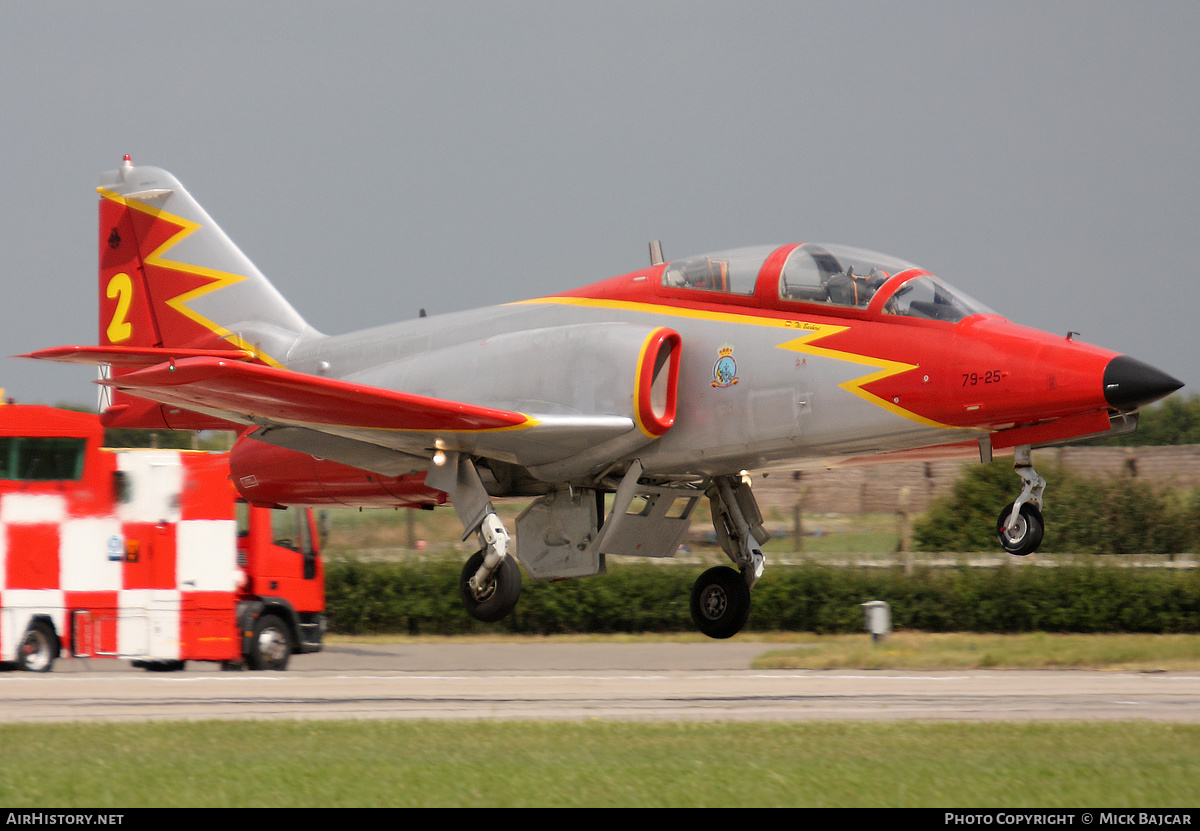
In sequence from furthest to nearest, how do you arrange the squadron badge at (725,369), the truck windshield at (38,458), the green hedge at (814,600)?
the green hedge at (814,600)
the truck windshield at (38,458)
the squadron badge at (725,369)

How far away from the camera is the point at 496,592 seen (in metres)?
12.7

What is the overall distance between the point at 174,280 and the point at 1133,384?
11791 mm

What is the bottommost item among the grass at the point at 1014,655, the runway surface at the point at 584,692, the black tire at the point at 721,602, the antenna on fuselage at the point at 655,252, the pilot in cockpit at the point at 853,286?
the grass at the point at 1014,655

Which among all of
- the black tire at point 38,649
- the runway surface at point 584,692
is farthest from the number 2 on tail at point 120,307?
the black tire at point 38,649

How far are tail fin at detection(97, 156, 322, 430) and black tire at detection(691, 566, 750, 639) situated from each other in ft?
19.4

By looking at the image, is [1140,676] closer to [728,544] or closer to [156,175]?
[728,544]

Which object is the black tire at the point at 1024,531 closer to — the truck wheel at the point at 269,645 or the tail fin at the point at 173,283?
the tail fin at the point at 173,283

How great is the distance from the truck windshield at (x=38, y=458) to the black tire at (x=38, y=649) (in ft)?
8.14

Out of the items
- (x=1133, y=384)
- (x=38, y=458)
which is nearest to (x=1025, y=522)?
(x=1133, y=384)

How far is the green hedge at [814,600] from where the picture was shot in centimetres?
2570

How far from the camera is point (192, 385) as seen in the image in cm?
1098

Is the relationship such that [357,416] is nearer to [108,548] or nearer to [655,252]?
[655,252]

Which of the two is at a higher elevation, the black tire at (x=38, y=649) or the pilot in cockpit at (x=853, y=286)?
the pilot in cockpit at (x=853, y=286)

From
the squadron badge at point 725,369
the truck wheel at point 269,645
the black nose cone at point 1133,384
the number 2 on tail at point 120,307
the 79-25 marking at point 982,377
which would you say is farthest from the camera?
the truck wheel at point 269,645
